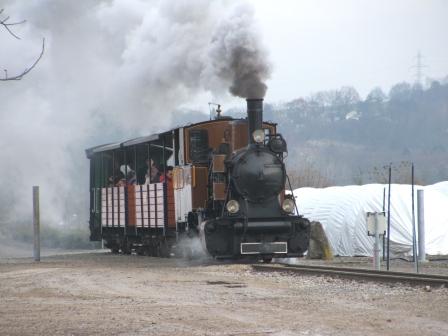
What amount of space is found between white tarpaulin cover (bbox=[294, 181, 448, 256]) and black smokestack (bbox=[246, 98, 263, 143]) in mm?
10492

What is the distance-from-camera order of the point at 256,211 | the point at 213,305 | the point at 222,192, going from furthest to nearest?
the point at 222,192 → the point at 256,211 → the point at 213,305

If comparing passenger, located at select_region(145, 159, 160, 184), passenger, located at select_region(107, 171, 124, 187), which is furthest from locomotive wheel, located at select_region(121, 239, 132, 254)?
passenger, located at select_region(145, 159, 160, 184)

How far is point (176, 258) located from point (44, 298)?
34.0ft

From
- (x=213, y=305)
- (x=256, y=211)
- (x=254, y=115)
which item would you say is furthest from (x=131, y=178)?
(x=213, y=305)

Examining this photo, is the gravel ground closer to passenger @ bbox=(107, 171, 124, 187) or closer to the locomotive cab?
the locomotive cab

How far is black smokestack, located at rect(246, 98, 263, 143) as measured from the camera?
20000 mm

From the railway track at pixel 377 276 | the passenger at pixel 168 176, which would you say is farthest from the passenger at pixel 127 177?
the railway track at pixel 377 276

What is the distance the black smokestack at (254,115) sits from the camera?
20000mm

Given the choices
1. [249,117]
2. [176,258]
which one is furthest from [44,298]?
[176,258]

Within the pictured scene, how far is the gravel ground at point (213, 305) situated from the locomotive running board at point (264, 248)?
5.06 ft

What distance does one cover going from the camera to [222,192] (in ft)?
67.3

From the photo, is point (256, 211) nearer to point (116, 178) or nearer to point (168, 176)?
point (168, 176)

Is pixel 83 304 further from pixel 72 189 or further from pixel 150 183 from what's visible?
pixel 72 189

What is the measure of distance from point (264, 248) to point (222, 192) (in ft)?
4.97
